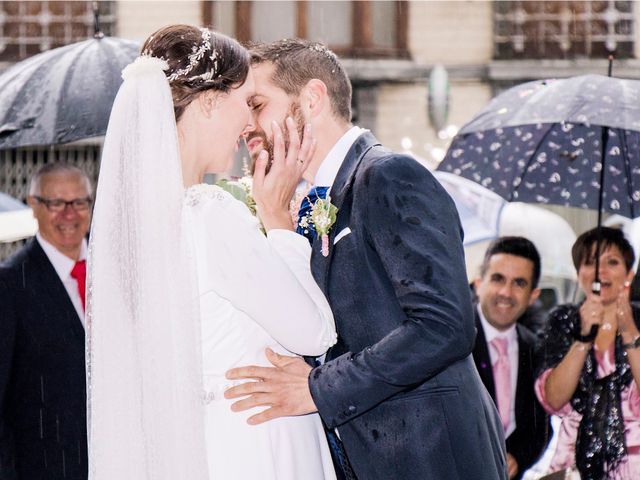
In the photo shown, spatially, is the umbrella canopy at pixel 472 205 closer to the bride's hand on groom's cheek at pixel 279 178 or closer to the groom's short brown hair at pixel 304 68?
the groom's short brown hair at pixel 304 68

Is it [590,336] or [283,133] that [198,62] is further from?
[590,336]

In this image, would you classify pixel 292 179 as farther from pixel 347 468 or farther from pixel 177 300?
pixel 347 468

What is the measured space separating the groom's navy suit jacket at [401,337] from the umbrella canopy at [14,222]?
13.4 ft

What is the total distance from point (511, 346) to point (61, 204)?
2283 mm

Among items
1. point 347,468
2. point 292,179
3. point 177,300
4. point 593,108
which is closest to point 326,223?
point 292,179

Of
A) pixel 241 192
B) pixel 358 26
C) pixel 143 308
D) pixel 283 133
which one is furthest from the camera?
pixel 358 26

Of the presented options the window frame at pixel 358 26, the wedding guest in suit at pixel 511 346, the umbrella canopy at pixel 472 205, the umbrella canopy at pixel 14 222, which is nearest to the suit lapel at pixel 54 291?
the umbrella canopy at pixel 14 222

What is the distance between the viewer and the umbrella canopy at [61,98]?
484 centimetres

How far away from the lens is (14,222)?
6.92 metres

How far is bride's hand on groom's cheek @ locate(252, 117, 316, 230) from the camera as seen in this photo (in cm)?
301

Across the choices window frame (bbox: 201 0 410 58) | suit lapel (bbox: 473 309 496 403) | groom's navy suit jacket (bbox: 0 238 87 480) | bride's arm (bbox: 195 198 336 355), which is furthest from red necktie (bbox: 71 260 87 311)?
window frame (bbox: 201 0 410 58)

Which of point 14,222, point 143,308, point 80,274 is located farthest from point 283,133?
point 14,222

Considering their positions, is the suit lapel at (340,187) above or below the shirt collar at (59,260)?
above

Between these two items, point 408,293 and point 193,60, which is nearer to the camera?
point 408,293
